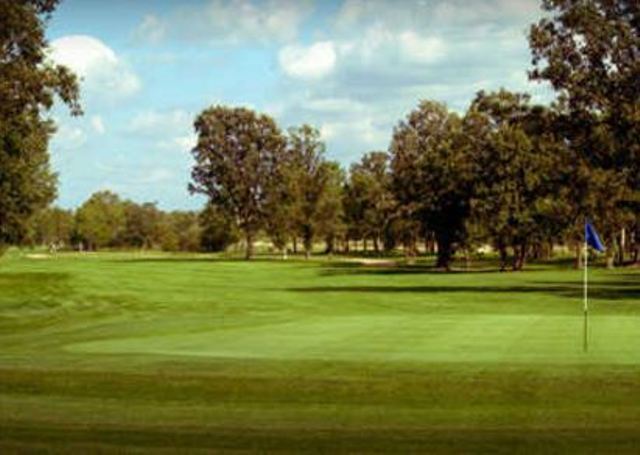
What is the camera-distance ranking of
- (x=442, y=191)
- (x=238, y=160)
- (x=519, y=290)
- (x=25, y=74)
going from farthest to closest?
(x=238, y=160) → (x=442, y=191) → (x=519, y=290) → (x=25, y=74)

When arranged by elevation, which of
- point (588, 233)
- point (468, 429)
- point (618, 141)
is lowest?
point (468, 429)

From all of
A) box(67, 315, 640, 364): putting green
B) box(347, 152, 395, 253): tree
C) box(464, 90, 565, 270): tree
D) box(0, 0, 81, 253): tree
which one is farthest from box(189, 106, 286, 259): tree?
box(67, 315, 640, 364): putting green

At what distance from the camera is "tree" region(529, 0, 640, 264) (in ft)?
155

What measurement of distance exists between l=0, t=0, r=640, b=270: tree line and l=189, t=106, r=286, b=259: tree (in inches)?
7.0

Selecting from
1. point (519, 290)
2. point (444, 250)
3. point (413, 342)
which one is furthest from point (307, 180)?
point (413, 342)

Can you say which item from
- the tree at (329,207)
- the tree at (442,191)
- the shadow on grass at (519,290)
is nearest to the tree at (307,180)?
the tree at (329,207)

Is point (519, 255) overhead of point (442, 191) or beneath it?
beneath

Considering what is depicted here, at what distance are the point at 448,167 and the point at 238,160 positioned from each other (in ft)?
174

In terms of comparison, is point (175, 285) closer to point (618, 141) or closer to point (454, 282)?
point (454, 282)

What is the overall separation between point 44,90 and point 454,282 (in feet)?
117

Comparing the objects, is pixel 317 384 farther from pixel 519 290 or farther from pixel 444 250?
pixel 444 250

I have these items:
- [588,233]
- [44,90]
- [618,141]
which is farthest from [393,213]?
[588,233]

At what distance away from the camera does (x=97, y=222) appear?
189250 millimetres

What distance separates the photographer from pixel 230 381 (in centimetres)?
1659
